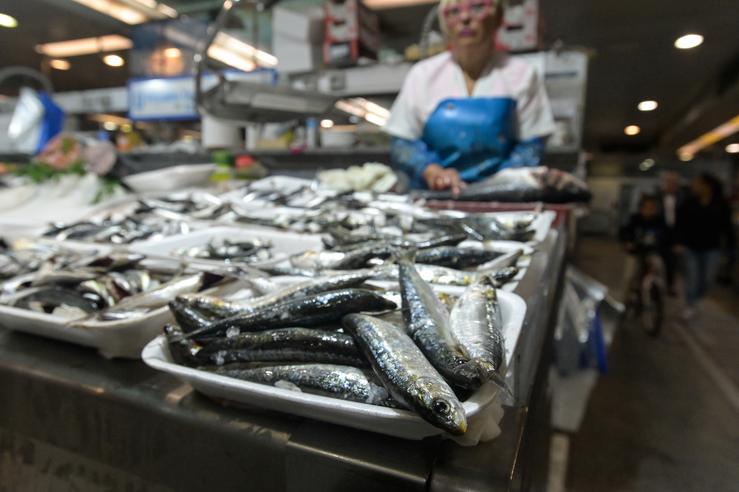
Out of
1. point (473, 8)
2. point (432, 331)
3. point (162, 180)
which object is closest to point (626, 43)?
point (473, 8)

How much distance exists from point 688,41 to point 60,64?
35.1ft

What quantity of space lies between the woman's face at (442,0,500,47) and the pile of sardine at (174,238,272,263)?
5.33 ft

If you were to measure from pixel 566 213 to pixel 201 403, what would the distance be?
1.78 metres

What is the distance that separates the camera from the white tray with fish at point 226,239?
1.51m

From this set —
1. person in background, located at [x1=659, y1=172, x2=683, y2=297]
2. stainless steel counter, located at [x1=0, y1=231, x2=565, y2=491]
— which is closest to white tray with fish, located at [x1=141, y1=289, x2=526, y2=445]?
stainless steel counter, located at [x1=0, y1=231, x2=565, y2=491]

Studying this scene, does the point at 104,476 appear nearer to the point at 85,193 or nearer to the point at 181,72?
the point at 85,193

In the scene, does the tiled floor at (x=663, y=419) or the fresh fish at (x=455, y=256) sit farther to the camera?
the tiled floor at (x=663, y=419)

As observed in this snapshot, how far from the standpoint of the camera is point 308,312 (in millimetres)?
742

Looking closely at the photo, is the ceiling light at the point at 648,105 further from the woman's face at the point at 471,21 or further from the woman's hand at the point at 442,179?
the woman's hand at the point at 442,179

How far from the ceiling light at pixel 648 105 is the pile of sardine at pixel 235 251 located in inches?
547

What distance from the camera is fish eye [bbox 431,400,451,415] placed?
453 mm

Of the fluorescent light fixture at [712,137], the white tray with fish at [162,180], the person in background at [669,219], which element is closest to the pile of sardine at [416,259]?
the white tray with fish at [162,180]

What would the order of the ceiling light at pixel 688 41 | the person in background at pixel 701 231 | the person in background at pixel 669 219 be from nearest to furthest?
1. the person in background at pixel 701 231
2. the person in background at pixel 669 219
3. the ceiling light at pixel 688 41

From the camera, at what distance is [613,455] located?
2844 millimetres
